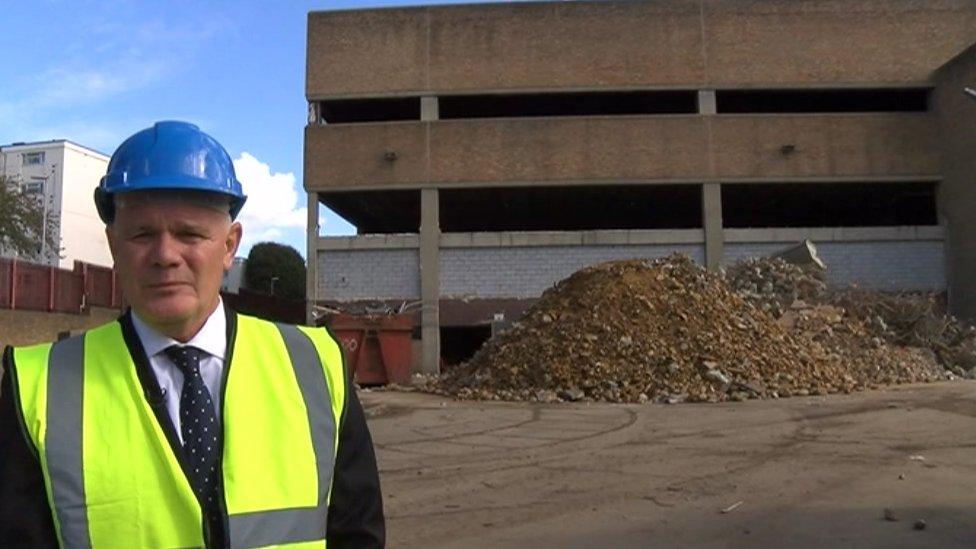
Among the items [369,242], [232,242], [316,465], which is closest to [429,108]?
[369,242]

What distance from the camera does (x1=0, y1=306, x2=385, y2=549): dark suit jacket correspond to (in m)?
1.49

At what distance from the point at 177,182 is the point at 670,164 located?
25846 mm

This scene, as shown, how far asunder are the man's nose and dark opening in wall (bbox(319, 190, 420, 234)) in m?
26.4

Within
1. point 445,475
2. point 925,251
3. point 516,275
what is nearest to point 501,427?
point 445,475

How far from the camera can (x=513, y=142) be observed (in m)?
26.6

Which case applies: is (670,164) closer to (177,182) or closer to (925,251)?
(925,251)

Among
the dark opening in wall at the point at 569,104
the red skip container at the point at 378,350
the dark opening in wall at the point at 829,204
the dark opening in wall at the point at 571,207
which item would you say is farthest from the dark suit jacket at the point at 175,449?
the dark opening in wall at the point at 829,204

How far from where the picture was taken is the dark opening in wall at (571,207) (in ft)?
94.3

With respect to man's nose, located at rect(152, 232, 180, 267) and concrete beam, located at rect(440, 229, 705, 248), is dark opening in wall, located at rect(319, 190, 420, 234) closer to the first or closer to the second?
concrete beam, located at rect(440, 229, 705, 248)

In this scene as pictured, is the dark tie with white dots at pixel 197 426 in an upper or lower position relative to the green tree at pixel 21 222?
lower

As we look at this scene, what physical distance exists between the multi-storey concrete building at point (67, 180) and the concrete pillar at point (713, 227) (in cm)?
4197

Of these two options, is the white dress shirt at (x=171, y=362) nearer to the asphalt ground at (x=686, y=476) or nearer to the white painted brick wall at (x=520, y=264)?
the asphalt ground at (x=686, y=476)

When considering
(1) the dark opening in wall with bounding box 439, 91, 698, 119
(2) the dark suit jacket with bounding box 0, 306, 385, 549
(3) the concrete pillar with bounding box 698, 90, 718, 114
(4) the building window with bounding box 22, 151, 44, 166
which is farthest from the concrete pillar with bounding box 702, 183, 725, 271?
(4) the building window with bounding box 22, 151, 44, 166

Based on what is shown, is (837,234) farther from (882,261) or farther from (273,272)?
(273,272)
